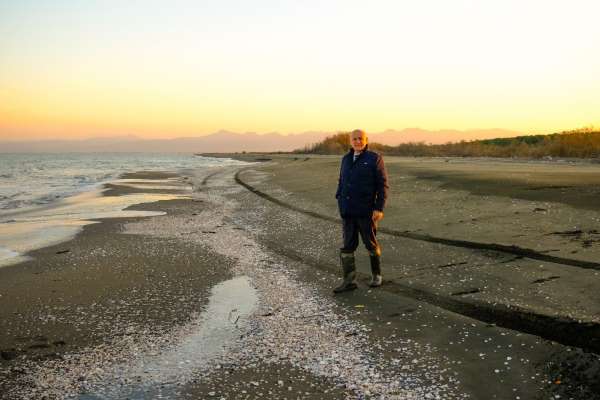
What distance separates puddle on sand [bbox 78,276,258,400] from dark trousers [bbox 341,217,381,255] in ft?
5.87

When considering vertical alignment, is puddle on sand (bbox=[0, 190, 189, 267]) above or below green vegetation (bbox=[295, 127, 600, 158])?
below

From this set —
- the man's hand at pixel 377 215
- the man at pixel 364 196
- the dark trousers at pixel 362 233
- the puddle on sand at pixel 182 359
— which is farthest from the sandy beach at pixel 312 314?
the man's hand at pixel 377 215

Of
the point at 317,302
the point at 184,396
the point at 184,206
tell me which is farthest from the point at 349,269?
the point at 184,206

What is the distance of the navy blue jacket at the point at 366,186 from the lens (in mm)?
7969

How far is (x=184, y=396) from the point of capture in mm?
4676

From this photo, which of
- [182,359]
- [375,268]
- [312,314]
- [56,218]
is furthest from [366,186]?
[56,218]

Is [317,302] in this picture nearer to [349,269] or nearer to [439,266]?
[349,269]

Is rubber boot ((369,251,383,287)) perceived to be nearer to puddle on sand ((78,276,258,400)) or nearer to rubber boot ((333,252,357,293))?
rubber boot ((333,252,357,293))

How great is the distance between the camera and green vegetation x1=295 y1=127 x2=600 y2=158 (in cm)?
3494

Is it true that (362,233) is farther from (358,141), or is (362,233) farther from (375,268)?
(358,141)

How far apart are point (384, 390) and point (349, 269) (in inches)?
134

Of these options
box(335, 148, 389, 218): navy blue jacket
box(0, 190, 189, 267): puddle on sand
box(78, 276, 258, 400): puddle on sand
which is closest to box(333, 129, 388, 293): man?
box(335, 148, 389, 218): navy blue jacket

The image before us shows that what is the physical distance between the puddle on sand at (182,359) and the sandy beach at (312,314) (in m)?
0.02

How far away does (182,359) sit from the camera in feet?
18.1
